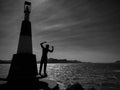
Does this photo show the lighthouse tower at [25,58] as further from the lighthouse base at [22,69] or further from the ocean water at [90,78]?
the ocean water at [90,78]

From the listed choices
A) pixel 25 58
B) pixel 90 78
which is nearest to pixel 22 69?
pixel 25 58

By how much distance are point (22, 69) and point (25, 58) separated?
771 millimetres

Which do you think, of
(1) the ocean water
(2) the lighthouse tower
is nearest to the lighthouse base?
(2) the lighthouse tower

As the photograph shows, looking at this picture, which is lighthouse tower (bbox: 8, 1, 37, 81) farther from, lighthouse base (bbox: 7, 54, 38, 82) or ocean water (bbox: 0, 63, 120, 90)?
ocean water (bbox: 0, 63, 120, 90)

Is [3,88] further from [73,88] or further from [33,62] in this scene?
[73,88]

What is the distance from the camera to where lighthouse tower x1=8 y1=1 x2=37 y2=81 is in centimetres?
850

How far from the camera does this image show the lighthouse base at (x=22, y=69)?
8.43 metres

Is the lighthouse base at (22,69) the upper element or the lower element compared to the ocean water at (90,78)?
upper

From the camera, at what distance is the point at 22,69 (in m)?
8.55

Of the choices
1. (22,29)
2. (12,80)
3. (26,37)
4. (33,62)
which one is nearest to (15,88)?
(12,80)

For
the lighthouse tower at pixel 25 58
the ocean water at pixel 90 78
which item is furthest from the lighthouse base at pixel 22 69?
the ocean water at pixel 90 78

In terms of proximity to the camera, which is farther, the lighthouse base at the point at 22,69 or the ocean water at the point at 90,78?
the ocean water at the point at 90,78

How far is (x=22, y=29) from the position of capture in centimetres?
945

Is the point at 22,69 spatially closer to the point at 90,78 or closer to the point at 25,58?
the point at 25,58
